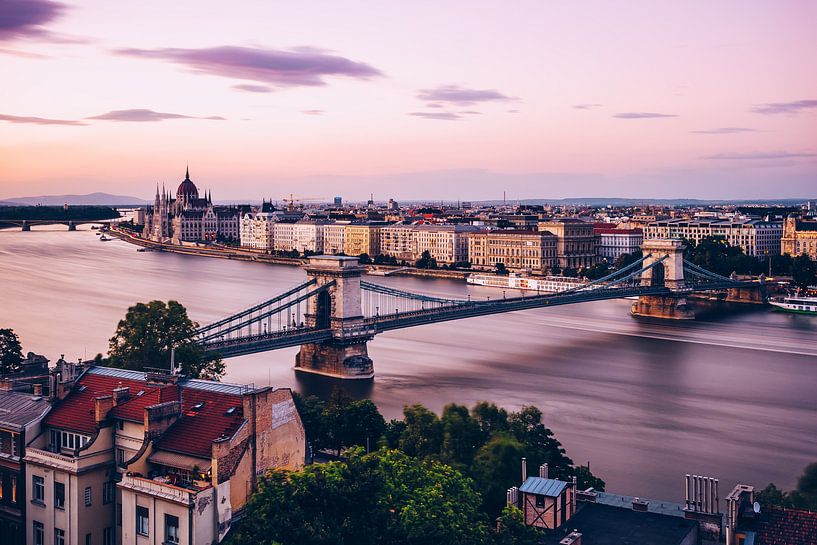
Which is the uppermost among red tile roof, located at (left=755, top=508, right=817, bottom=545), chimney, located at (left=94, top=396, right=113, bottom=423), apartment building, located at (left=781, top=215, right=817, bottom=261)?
apartment building, located at (left=781, top=215, right=817, bottom=261)

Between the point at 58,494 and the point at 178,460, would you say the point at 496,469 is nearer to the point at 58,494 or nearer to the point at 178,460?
the point at 178,460

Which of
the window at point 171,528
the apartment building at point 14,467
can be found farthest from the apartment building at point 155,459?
the apartment building at point 14,467

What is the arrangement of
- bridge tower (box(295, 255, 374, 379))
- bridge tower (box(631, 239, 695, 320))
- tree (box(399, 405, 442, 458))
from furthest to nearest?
bridge tower (box(631, 239, 695, 320))
bridge tower (box(295, 255, 374, 379))
tree (box(399, 405, 442, 458))

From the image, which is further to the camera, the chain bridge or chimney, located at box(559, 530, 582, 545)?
the chain bridge

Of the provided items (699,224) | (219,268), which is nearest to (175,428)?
(219,268)

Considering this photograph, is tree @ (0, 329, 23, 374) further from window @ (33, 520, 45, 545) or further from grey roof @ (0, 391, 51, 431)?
window @ (33, 520, 45, 545)

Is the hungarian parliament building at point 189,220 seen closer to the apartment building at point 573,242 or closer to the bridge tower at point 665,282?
the apartment building at point 573,242

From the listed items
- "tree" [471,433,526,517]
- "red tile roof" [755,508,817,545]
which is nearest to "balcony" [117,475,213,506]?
"tree" [471,433,526,517]
